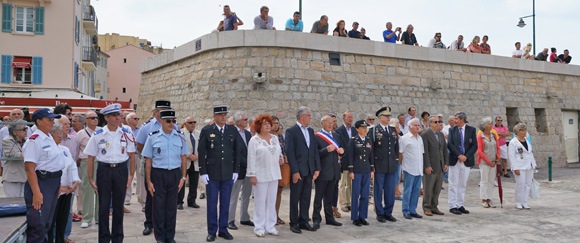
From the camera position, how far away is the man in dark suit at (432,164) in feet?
27.7

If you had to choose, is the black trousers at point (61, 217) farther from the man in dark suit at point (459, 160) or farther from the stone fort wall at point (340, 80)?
the stone fort wall at point (340, 80)

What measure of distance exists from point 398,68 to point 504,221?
773 cm

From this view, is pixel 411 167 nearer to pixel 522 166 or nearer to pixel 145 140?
pixel 522 166

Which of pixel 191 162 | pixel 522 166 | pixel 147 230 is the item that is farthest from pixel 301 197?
pixel 522 166

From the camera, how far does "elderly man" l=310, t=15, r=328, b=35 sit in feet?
44.9

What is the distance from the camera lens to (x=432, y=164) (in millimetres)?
8453

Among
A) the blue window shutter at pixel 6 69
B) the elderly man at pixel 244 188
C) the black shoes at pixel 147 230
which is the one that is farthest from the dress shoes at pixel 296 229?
the blue window shutter at pixel 6 69

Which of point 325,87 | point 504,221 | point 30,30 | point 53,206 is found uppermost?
point 30,30

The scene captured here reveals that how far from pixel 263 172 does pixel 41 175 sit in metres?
2.97

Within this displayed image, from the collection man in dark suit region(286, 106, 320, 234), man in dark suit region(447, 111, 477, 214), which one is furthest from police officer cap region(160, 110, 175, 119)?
man in dark suit region(447, 111, 477, 214)

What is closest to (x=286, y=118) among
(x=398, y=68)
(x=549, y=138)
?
(x=398, y=68)

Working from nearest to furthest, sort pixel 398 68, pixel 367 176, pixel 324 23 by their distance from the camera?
pixel 367 176 < pixel 324 23 < pixel 398 68

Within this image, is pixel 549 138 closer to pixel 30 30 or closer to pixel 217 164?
pixel 217 164

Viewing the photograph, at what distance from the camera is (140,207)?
8.92 m
